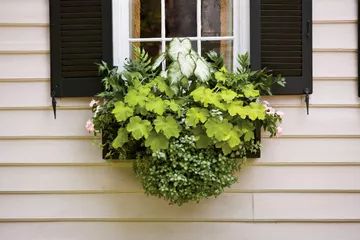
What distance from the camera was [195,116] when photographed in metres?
2.99

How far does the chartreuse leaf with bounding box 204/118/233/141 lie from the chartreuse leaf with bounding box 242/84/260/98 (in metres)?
0.21

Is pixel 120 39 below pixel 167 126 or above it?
above

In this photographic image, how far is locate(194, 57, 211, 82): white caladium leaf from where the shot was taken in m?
3.11

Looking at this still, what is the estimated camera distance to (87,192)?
3.36m

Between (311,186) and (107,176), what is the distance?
47.6 inches

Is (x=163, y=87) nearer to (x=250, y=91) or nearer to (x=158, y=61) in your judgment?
(x=158, y=61)

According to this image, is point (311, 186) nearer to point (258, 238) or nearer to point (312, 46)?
point (258, 238)

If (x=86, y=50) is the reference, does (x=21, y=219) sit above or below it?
below

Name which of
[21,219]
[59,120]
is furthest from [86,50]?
[21,219]

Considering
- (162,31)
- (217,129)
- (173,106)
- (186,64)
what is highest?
(162,31)

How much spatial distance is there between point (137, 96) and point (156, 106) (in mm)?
118

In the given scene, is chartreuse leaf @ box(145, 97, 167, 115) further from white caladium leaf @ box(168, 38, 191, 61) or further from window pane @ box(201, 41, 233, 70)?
window pane @ box(201, 41, 233, 70)

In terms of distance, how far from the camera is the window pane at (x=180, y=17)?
344cm

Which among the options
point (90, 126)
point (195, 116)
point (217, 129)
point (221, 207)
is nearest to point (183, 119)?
point (195, 116)
